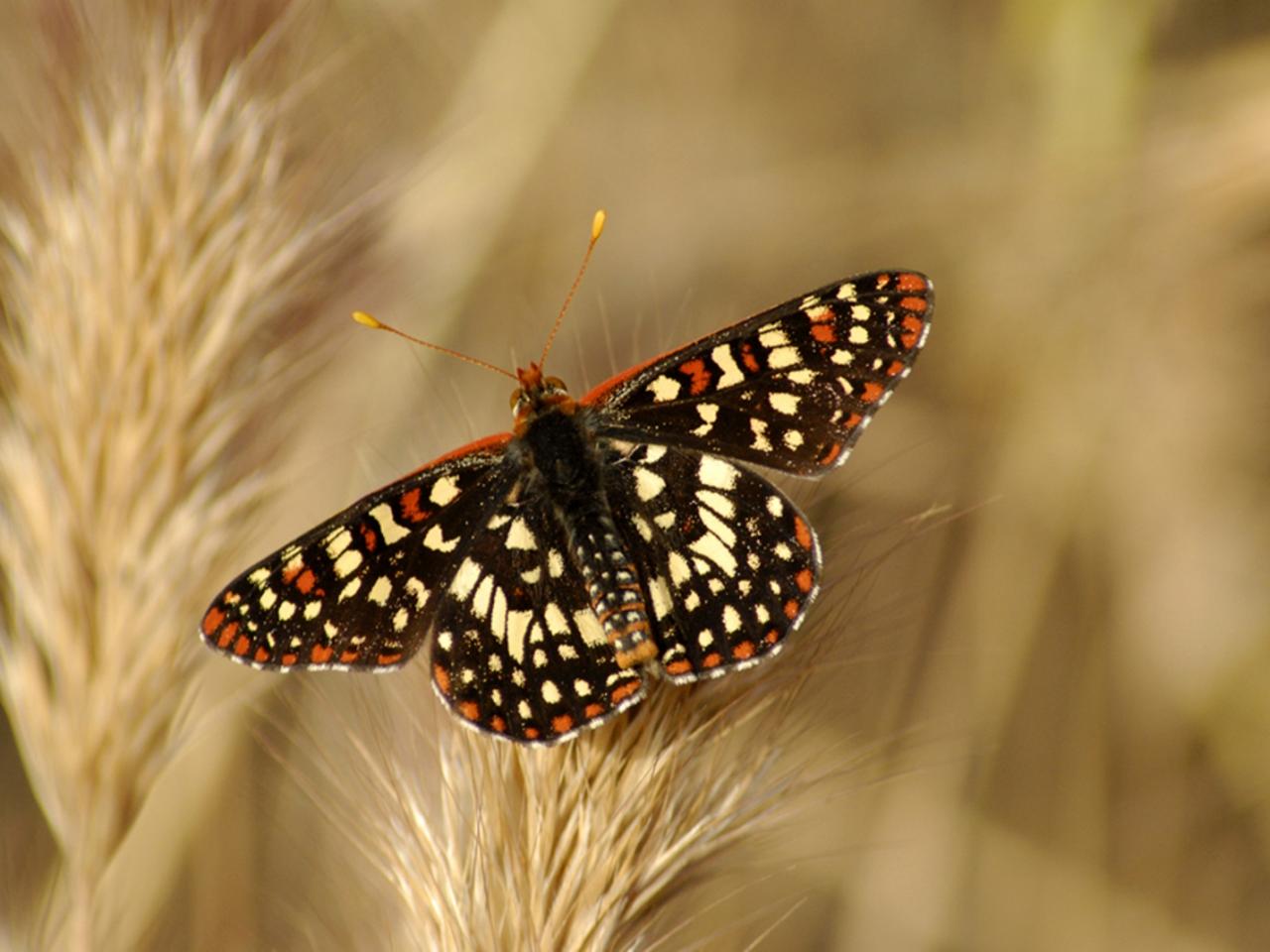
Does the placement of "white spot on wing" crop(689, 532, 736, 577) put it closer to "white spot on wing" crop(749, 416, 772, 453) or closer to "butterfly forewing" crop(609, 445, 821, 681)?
"butterfly forewing" crop(609, 445, 821, 681)

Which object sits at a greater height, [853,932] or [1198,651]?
[1198,651]

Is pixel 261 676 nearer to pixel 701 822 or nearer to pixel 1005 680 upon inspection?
pixel 701 822

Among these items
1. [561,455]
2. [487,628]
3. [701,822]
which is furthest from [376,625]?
[701,822]

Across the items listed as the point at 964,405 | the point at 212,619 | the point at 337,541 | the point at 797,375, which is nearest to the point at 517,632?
the point at 337,541

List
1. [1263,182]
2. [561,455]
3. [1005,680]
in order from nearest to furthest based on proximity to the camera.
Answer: [561,455], [1263,182], [1005,680]

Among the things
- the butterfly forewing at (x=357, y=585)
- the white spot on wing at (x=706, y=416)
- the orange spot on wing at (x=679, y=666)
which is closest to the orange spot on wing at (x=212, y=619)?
the butterfly forewing at (x=357, y=585)

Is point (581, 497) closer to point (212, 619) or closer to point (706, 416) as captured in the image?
point (706, 416)
